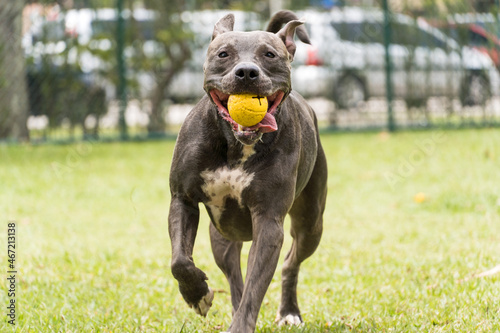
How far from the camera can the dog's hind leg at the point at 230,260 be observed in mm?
3961

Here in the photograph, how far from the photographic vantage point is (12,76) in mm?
12164

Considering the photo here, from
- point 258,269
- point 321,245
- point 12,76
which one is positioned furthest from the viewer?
point 12,76

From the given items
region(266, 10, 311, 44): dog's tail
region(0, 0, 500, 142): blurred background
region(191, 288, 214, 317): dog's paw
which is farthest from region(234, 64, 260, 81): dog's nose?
region(0, 0, 500, 142): blurred background

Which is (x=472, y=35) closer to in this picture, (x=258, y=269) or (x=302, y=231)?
(x=302, y=231)

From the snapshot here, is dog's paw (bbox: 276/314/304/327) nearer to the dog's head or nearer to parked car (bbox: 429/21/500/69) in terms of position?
the dog's head

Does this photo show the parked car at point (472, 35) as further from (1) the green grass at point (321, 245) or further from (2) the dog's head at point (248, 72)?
(2) the dog's head at point (248, 72)

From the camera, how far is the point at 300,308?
4750 mm

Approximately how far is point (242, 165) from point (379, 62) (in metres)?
10.7

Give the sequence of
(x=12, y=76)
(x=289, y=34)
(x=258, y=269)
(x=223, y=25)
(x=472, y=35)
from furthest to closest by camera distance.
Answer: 1. (x=472, y=35)
2. (x=12, y=76)
3. (x=223, y=25)
4. (x=289, y=34)
5. (x=258, y=269)

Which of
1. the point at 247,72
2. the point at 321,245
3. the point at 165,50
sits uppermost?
the point at 247,72

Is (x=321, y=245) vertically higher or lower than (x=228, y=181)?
lower

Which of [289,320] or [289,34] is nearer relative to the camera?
[289,34]

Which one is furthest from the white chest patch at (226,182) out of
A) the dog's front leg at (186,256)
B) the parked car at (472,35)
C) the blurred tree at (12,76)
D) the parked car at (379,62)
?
the parked car at (472,35)

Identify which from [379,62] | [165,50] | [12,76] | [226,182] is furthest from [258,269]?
[379,62]
